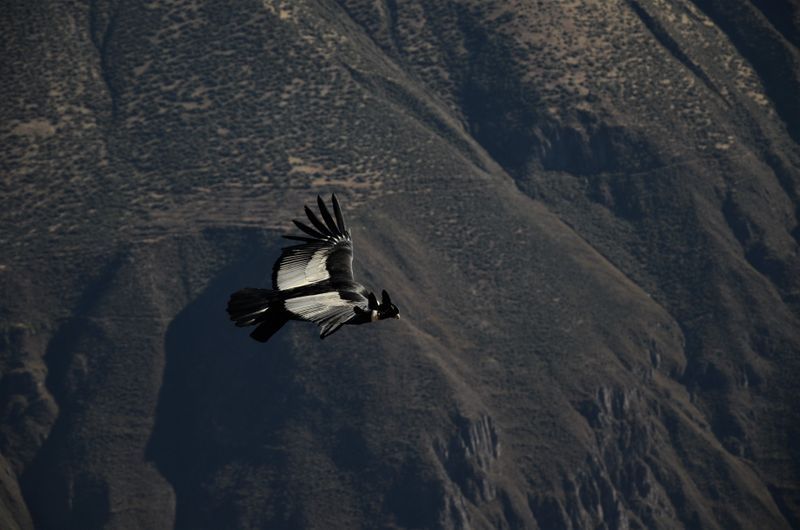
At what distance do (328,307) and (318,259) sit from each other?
6.59 metres

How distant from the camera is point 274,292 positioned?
156 ft

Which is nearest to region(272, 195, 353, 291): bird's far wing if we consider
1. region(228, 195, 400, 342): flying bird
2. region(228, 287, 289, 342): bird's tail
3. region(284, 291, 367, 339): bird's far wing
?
region(228, 195, 400, 342): flying bird

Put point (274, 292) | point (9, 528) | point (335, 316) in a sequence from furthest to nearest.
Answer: point (9, 528), point (274, 292), point (335, 316)

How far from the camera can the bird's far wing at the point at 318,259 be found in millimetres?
49250

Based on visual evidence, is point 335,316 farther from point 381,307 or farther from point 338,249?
point 338,249

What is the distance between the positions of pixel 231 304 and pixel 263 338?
135 cm

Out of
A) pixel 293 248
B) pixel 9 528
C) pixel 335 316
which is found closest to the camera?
pixel 335 316

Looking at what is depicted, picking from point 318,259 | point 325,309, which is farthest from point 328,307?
point 318,259

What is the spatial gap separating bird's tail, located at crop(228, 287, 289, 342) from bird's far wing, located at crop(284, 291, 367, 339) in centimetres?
42

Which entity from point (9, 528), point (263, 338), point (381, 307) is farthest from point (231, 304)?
point (9, 528)

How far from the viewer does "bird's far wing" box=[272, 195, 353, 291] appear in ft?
162

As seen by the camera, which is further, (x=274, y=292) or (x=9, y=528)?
(x=9, y=528)

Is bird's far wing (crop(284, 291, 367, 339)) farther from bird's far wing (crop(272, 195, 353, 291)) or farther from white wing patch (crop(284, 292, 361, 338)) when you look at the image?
bird's far wing (crop(272, 195, 353, 291))

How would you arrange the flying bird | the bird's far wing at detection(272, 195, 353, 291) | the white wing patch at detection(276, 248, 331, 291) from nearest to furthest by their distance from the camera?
the flying bird < the white wing patch at detection(276, 248, 331, 291) < the bird's far wing at detection(272, 195, 353, 291)
